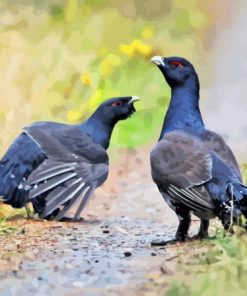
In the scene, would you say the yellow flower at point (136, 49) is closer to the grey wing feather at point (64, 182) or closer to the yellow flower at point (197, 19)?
the yellow flower at point (197, 19)

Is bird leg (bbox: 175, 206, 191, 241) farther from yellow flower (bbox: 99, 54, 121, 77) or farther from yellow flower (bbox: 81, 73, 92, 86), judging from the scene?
yellow flower (bbox: 99, 54, 121, 77)

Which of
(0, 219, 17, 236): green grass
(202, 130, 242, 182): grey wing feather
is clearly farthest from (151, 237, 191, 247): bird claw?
(0, 219, 17, 236): green grass

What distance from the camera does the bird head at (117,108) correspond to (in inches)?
265

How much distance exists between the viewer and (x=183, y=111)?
235 inches

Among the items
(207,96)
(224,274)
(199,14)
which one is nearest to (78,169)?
(224,274)

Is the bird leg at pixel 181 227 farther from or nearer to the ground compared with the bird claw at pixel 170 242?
farther from the ground

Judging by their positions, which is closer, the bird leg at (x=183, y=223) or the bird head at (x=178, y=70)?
the bird leg at (x=183, y=223)

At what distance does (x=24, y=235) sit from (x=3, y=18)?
373cm

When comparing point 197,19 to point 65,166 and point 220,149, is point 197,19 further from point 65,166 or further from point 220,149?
point 220,149

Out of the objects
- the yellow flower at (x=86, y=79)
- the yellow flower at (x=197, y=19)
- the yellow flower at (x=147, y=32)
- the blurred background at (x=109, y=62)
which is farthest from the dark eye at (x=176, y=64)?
the yellow flower at (x=197, y=19)

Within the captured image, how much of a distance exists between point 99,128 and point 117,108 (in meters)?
0.22

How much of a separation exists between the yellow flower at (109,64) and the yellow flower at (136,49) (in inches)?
4.1

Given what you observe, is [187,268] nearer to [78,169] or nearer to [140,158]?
[78,169]

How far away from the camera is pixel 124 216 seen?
6859 millimetres
